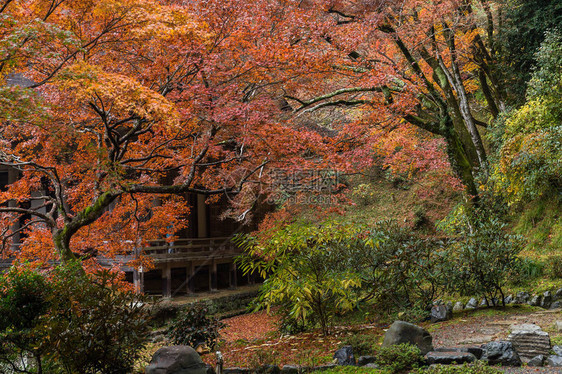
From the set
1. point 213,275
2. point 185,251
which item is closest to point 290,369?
point 185,251

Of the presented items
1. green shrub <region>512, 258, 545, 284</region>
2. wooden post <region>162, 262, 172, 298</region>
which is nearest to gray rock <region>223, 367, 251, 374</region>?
green shrub <region>512, 258, 545, 284</region>

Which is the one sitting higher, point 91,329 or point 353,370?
point 91,329

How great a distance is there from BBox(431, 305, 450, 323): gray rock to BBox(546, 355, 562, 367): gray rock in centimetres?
339

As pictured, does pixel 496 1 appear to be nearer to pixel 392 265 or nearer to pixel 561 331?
pixel 392 265

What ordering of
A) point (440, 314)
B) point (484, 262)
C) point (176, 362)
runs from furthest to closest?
point (484, 262), point (440, 314), point (176, 362)

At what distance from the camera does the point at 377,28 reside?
13.0 m

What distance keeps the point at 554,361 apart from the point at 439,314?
141 inches

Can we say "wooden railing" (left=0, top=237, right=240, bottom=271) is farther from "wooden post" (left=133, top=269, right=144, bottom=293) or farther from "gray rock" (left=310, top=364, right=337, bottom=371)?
"gray rock" (left=310, top=364, right=337, bottom=371)

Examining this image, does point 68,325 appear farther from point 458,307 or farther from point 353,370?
point 458,307

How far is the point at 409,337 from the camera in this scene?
6293mm

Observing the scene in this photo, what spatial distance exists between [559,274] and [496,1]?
37.7 feet

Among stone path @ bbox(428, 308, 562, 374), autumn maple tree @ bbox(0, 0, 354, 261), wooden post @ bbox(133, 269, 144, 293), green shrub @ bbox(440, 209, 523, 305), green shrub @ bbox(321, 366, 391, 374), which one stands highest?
autumn maple tree @ bbox(0, 0, 354, 261)

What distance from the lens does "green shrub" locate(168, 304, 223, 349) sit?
7779mm

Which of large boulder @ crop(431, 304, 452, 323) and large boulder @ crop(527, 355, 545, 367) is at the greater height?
large boulder @ crop(527, 355, 545, 367)
